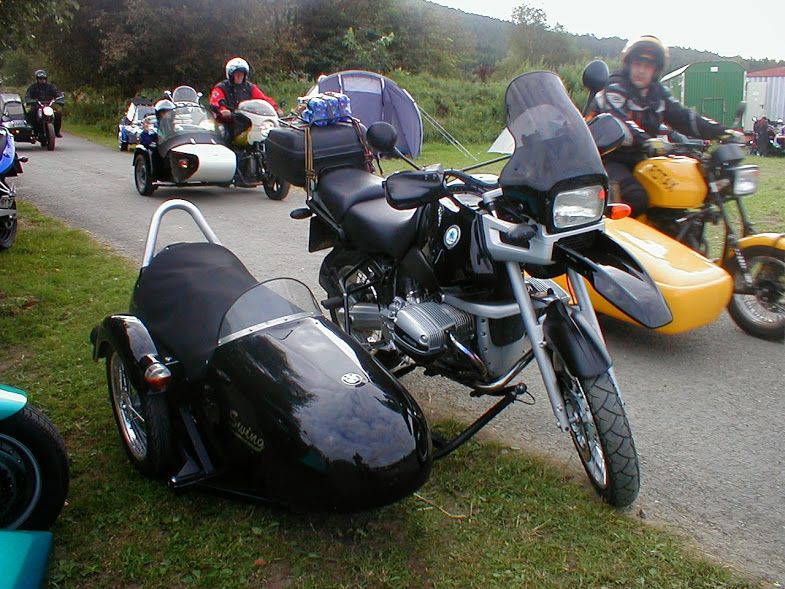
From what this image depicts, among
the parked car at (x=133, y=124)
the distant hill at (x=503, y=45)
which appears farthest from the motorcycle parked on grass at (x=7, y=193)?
the distant hill at (x=503, y=45)

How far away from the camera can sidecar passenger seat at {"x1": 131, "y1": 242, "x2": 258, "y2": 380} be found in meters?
2.86

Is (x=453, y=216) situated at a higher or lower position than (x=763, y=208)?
higher

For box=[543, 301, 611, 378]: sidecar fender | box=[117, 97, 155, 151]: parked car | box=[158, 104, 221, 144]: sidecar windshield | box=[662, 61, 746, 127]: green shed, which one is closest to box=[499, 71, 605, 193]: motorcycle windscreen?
box=[543, 301, 611, 378]: sidecar fender

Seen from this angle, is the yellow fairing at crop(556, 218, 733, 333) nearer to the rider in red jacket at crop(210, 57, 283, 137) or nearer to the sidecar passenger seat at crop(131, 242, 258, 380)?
the sidecar passenger seat at crop(131, 242, 258, 380)

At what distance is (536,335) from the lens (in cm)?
292

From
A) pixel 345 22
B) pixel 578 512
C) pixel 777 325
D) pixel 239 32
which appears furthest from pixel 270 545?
pixel 345 22

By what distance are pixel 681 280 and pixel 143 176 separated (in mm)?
8041

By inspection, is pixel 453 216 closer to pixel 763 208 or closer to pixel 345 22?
pixel 763 208

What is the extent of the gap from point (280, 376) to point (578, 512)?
52.0 inches

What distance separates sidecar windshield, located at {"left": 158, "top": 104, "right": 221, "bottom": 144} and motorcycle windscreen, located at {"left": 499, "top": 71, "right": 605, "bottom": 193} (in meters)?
8.00

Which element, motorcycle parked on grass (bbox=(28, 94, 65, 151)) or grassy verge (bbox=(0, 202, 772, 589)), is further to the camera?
motorcycle parked on grass (bbox=(28, 94, 65, 151))

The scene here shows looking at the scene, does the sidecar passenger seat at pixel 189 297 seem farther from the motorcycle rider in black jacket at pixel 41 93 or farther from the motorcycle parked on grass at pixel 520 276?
the motorcycle rider in black jacket at pixel 41 93

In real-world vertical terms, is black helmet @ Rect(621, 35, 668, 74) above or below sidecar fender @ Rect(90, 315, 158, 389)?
above

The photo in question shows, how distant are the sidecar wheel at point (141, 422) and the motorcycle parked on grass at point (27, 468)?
34 centimetres
